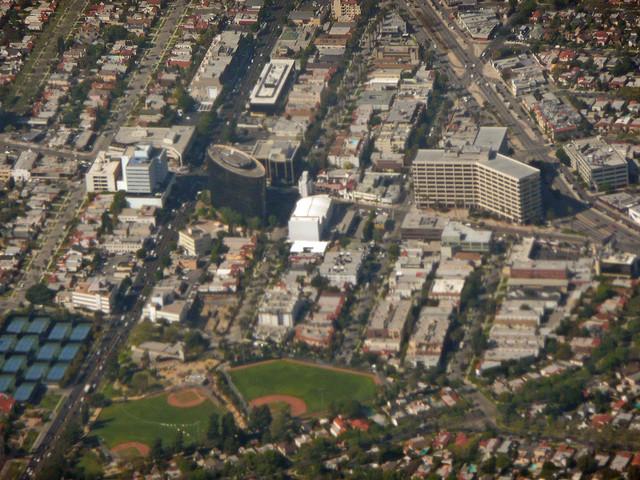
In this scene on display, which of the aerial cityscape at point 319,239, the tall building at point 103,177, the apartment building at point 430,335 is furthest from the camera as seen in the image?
the tall building at point 103,177

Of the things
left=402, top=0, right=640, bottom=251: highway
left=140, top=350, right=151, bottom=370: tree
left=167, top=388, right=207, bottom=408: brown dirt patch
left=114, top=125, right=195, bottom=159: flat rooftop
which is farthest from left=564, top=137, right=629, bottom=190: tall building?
left=167, top=388, right=207, bottom=408: brown dirt patch

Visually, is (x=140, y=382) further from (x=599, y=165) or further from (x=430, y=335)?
(x=599, y=165)

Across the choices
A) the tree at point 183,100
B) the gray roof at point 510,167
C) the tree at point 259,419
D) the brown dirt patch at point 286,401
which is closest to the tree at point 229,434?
the tree at point 259,419

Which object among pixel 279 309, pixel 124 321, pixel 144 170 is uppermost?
pixel 279 309

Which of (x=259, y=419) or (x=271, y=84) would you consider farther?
(x=271, y=84)

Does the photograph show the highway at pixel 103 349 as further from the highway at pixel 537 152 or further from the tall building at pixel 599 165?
the tall building at pixel 599 165

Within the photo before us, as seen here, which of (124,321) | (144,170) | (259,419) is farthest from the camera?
(144,170)

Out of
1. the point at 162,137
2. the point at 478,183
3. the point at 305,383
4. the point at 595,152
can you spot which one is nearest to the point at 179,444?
the point at 305,383
